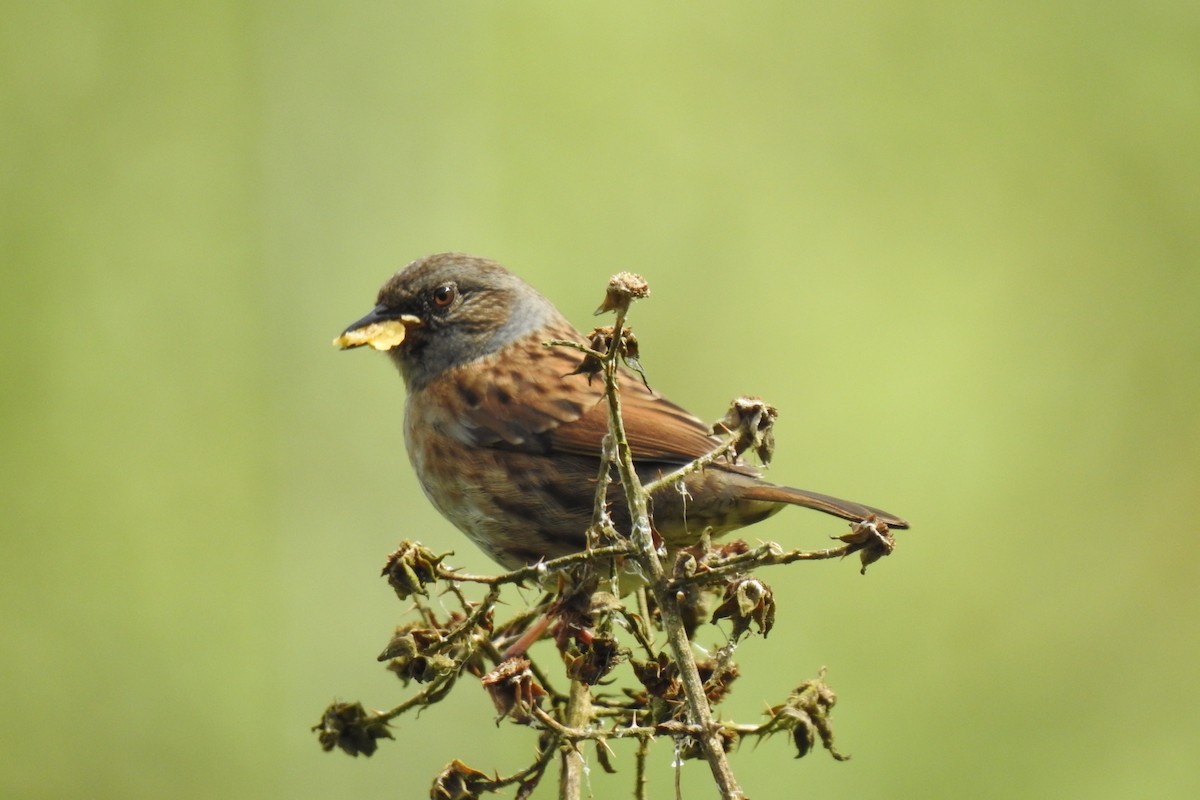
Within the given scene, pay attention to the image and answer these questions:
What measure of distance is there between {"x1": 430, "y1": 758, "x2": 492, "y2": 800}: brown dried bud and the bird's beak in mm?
2117

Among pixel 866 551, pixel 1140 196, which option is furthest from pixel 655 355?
pixel 866 551

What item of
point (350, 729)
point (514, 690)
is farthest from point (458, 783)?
point (350, 729)

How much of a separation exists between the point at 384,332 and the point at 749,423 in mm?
2331

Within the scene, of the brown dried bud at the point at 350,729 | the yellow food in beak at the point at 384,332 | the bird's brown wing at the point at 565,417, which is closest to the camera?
the brown dried bud at the point at 350,729

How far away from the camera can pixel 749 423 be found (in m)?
2.50

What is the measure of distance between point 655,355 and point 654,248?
46.2 inches

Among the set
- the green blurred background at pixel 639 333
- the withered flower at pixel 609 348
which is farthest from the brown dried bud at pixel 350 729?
the green blurred background at pixel 639 333

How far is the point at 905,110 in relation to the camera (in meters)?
9.70

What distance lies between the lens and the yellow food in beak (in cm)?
438

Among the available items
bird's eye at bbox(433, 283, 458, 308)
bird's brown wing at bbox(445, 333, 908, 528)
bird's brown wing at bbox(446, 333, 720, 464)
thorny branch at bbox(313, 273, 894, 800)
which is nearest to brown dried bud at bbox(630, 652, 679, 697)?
thorny branch at bbox(313, 273, 894, 800)

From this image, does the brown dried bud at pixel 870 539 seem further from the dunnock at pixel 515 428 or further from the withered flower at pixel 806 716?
the dunnock at pixel 515 428

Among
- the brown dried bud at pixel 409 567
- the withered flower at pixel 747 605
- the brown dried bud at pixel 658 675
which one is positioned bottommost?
the brown dried bud at pixel 658 675

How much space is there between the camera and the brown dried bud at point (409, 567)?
252 cm

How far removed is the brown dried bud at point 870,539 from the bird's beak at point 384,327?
7.87ft
